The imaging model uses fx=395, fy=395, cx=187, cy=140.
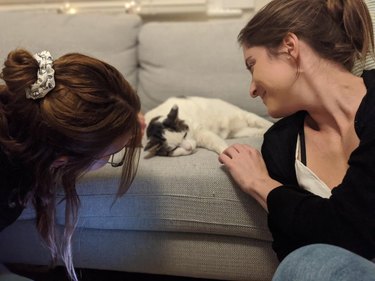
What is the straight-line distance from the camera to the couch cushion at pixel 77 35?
1.60m

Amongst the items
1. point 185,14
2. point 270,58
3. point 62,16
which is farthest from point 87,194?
point 185,14

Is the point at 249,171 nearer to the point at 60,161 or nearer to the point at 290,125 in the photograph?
the point at 290,125

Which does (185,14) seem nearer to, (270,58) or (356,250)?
(270,58)

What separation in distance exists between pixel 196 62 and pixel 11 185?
964 mm

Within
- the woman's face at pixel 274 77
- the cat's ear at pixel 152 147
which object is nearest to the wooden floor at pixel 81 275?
the cat's ear at pixel 152 147

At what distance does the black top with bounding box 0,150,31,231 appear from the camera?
0.82m

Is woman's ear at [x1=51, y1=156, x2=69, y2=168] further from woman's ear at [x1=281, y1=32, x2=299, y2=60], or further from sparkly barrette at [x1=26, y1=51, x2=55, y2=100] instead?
woman's ear at [x1=281, y1=32, x2=299, y2=60]

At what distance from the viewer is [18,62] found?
766 mm

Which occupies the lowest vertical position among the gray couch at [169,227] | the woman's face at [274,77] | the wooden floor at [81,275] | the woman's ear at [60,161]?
the wooden floor at [81,275]

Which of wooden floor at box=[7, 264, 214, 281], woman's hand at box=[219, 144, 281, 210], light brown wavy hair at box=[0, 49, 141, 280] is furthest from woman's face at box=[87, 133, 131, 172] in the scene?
wooden floor at box=[7, 264, 214, 281]

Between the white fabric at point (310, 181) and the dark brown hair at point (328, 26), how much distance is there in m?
0.24

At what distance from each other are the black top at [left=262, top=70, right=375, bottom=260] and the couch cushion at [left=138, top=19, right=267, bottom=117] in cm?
72

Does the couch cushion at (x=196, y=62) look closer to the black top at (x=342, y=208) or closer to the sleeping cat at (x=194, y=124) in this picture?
the sleeping cat at (x=194, y=124)

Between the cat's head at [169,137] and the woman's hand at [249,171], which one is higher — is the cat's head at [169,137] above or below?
below
